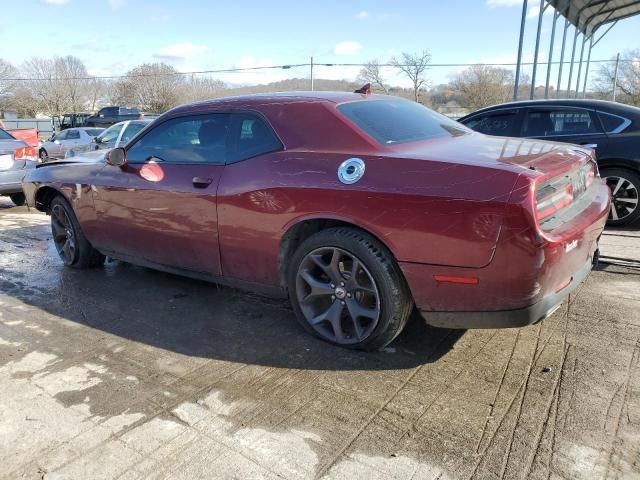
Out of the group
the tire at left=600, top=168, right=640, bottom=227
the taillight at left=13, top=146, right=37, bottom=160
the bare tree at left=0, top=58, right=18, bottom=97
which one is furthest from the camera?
the bare tree at left=0, top=58, right=18, bottom=97

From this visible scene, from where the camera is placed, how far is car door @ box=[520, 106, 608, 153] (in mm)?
6211

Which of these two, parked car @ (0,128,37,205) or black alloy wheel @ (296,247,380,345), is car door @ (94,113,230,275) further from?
parked car @ (0,128,37,205)

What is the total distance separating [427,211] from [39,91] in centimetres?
6494

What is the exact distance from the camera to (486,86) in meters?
35.9

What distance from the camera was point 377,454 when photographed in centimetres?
225

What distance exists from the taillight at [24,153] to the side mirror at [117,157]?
5904mm

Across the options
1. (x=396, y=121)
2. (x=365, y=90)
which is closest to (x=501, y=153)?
(x=396, y=121)

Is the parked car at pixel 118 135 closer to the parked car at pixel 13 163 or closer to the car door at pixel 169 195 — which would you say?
the parked car at pixel 13 163

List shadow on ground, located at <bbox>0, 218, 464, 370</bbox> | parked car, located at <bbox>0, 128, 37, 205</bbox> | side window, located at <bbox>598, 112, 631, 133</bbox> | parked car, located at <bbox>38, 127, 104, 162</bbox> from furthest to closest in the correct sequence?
1. parked car, located at <bbox>38, 127, 104, 162</bbox>
2. parked car, located at <bbox>0, 128, 37, 205</bbox>
3. side window, located at <bbox>598, 112, 631, 133</bbox>
4. shadow on ground, located at <bbox>0, 218, 464, 370</bbox>

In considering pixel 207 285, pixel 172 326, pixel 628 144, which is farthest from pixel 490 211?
pixel 628 144

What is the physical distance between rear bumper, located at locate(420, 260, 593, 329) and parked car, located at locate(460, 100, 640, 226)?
3.79 metres

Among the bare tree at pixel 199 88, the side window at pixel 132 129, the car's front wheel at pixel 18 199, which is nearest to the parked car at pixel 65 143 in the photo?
the side window at pixel 132 129

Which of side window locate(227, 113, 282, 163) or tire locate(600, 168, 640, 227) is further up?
side window locate(227, 113, 282, 163)

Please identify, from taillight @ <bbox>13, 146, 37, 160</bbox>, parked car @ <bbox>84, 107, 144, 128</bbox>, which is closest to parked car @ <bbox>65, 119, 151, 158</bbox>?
taillight @ <bbox>13, 146, 37, 160</bbox>
